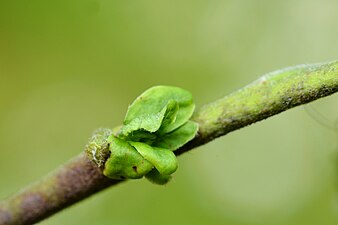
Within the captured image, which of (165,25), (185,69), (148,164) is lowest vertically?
(148,164)

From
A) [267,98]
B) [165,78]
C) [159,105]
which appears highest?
[165,78]

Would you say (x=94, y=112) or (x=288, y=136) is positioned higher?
(x=94, y=112)

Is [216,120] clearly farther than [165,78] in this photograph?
No

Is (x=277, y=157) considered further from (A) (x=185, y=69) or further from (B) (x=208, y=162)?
(A) (x=185, y=69)

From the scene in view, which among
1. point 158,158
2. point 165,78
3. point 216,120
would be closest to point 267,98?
point 216,120

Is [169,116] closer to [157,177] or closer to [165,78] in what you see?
[157,177]

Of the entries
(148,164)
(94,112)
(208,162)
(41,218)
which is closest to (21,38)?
(94,112)
